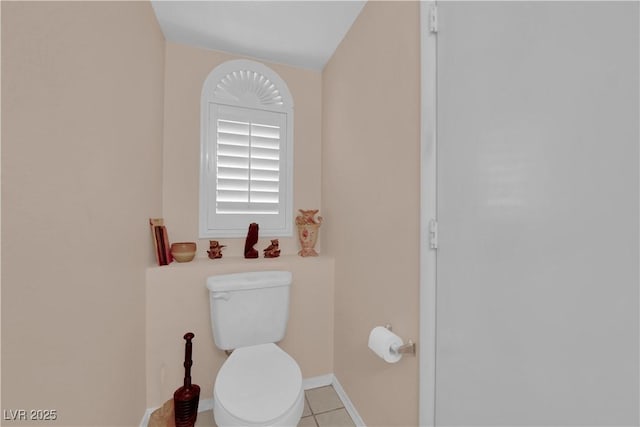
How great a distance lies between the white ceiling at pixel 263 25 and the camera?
4.83 ft

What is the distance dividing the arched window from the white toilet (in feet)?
1.55

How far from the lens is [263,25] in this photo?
1616 millimetres

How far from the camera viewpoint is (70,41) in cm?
79

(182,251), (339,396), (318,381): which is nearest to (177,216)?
(182,251)

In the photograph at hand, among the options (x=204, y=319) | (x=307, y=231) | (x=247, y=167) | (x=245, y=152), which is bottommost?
(x=204, y=319)

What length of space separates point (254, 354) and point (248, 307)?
0.25 m

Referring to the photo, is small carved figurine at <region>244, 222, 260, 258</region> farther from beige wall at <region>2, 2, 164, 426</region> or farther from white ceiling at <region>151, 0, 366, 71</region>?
white ceiling at <region>151, 0, 366, 71</region>

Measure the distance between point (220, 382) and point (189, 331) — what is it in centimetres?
52

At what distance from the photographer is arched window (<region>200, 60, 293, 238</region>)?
1847 millimetres
